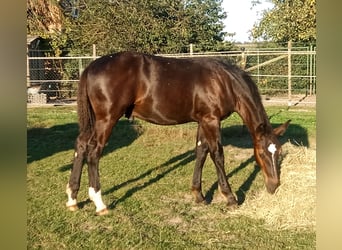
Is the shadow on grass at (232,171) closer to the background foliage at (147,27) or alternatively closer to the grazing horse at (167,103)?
the grazing horse at (167,103)

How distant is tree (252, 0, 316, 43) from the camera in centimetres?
1469

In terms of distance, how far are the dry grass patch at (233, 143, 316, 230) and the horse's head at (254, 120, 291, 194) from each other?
5.8 inches

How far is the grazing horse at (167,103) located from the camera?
4395 millimetres

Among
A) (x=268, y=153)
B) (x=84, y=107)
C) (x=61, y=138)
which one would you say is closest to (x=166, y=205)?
(x=268, y=153)

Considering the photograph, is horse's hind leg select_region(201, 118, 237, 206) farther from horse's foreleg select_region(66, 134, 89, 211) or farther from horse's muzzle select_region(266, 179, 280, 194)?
horse's foreleg select_region(66, 134, 89, 211)

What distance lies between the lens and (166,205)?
15.0 ft

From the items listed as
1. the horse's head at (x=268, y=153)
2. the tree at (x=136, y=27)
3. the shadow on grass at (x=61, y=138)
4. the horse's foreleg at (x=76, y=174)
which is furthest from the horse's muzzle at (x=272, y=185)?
the tree at (x=136, y=27)

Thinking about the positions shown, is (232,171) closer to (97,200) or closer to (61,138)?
(97,200)

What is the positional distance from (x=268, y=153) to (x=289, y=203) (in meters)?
0.65

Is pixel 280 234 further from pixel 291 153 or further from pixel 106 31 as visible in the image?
pixel 106 31

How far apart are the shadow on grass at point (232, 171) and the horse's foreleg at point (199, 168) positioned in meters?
0.16

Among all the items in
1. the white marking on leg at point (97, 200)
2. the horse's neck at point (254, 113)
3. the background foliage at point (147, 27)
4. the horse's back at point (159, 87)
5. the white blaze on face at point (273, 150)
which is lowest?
the white marking on leg at point (97, 200)
